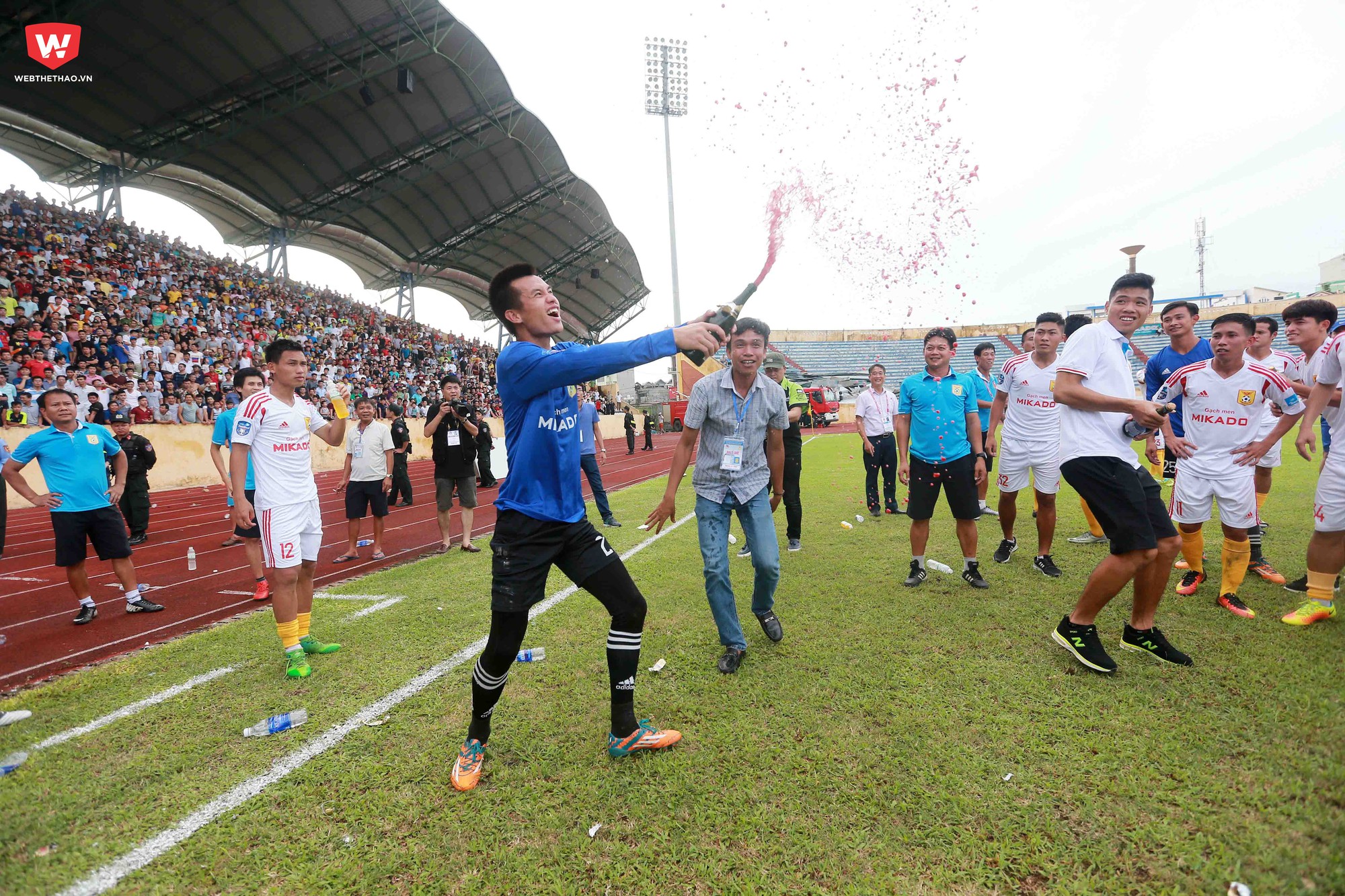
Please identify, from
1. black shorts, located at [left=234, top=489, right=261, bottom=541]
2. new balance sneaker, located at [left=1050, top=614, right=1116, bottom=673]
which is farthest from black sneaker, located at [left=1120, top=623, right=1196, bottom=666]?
black shorts, located at [left=234, top=489, right=261, bottom=541]

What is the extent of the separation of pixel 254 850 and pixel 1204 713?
4.08 meters

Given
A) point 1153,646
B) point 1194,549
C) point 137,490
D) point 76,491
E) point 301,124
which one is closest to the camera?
point 1153,646

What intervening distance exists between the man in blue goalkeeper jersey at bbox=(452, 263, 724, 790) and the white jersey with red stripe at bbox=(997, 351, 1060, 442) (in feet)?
15.3

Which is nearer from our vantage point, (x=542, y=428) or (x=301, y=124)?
(x=542, y=428)

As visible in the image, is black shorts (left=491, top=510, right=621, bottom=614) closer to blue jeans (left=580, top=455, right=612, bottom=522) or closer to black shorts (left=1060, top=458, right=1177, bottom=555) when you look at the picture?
black shorts (left=1060, top=458, right=1177, bottom=555)

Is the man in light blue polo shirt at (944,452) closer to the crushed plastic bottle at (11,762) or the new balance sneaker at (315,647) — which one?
the new balance sneaker at (315,647)

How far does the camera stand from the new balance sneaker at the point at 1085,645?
3152 millimetres

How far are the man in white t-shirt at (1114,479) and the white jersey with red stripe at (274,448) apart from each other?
190 inches

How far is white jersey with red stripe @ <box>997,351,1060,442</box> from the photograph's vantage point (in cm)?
548

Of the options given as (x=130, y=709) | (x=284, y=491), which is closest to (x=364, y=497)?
(x=284, y=491)

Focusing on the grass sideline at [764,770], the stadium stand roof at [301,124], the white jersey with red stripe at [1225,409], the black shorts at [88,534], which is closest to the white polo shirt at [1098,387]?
the grass sideline at [764,770]

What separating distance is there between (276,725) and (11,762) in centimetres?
115

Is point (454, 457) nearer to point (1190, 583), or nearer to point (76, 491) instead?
point (76, 491)

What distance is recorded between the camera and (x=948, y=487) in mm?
4883
